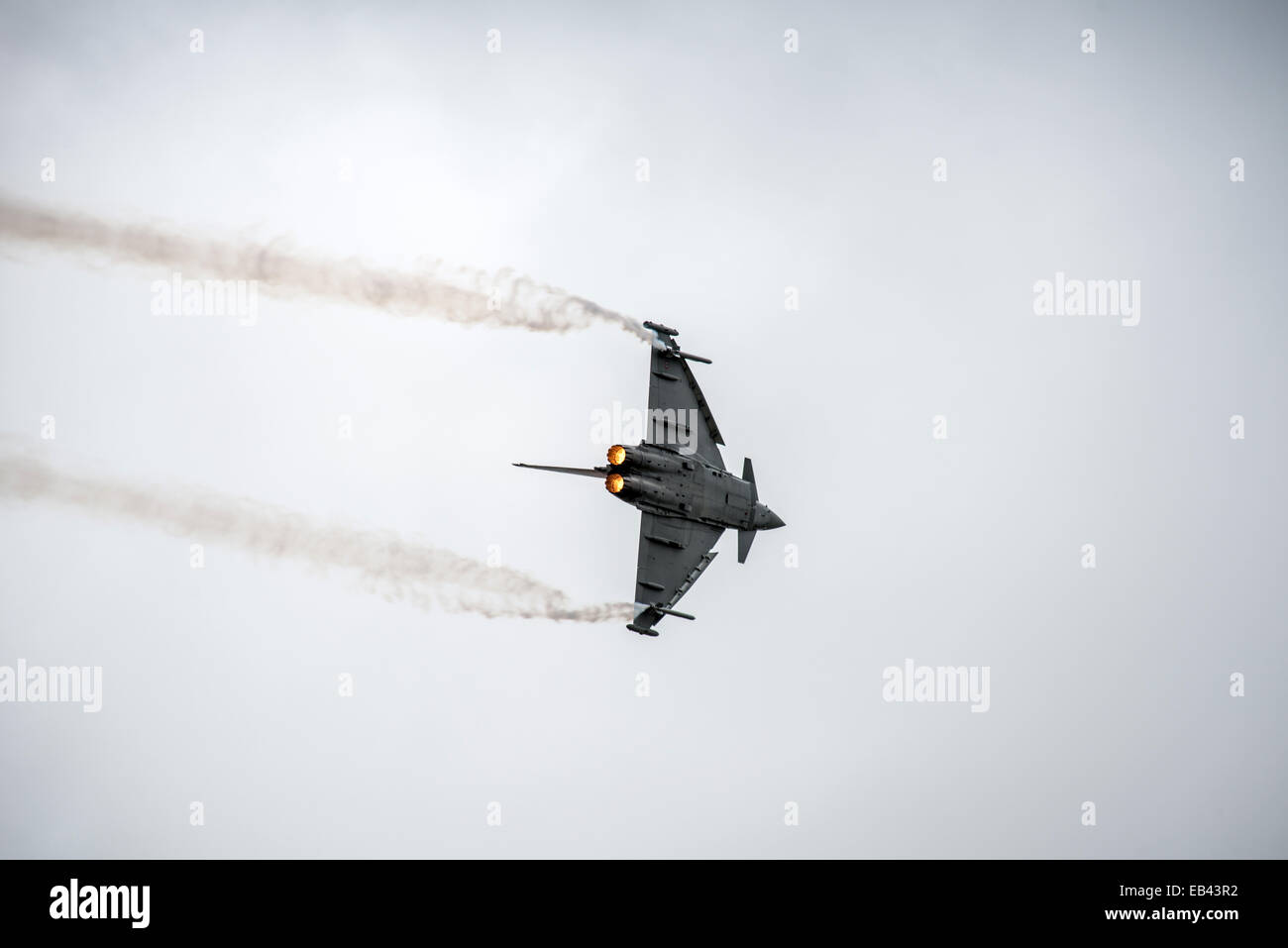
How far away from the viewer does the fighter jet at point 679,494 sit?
4462cm

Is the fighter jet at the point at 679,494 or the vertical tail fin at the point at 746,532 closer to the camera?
the fighter jet at the point at 679,494

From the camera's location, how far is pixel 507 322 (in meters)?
41.6

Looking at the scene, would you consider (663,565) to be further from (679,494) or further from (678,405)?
(678,405)

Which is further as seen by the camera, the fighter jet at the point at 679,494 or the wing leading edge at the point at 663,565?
the wing leading edge at the point at 663,565

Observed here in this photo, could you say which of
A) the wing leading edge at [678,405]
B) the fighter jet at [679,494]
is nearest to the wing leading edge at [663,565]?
the fighter jet at [679,494]

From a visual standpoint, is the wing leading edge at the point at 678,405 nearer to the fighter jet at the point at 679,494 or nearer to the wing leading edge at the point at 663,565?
the fighter jet at the point at 679,494

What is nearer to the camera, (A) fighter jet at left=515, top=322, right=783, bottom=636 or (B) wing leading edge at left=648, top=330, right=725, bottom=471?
(A) fighter jet at left=515, top=322, right=783, bottom=636

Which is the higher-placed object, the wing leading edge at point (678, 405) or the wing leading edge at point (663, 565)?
the wing leading edge at point (678, 405)

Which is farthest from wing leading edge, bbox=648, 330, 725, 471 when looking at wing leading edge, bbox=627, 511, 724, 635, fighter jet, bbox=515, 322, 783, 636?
wing leading edge, bbox=627, 511, 724, 635

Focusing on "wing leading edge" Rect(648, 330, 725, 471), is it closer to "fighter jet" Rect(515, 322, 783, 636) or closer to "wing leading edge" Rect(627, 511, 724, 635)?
"fighter jet" Rect(515, 322, 783, 636)

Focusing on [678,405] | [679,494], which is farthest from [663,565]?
[678,405]

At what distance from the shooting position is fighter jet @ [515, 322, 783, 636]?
44.6m
